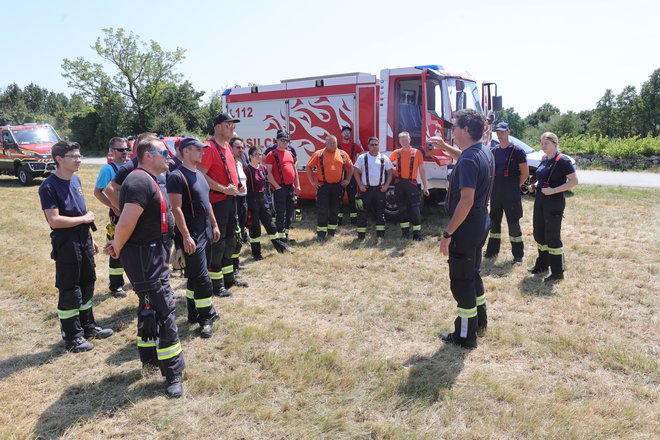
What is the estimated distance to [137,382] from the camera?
3764mm

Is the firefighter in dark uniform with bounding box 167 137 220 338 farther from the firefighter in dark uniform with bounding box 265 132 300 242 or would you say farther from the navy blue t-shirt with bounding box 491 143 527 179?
the navy blue t-shirt with bounding box 491 143 527 179

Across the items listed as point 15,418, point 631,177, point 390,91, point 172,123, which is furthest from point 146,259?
point 172,123

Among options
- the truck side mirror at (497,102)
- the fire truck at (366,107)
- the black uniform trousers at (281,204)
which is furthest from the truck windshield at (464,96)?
the black uniform trousers at (281,204)

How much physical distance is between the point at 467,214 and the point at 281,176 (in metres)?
4.58

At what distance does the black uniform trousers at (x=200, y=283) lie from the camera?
4367 millimetres

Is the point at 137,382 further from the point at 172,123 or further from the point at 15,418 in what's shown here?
the point at 172,123

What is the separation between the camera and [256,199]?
284 inches

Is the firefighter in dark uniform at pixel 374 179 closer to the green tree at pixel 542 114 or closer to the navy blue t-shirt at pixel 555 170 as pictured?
the navy blue t-shirt at pixel 555 170

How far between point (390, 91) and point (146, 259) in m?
6.81

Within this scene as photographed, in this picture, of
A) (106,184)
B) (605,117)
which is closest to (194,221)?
(106,184)

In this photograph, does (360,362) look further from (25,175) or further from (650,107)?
(650,107)

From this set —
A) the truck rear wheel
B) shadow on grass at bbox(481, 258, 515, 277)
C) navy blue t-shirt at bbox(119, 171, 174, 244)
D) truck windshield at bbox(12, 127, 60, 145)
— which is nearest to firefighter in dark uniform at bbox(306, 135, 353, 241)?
shadow on grass at bbox(481, 258, 515, 277)

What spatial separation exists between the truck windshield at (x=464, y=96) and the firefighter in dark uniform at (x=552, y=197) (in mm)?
2852

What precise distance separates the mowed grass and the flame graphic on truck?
13.5ft
